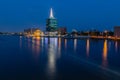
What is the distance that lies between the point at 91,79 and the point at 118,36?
308ft

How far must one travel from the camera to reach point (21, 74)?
15297 millimetres

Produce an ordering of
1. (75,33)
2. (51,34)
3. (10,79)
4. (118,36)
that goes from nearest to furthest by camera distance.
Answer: (10,79), (118,36), (75,33), (51,34)

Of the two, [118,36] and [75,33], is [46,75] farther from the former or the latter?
[75,33]

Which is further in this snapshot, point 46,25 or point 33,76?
point 46,25

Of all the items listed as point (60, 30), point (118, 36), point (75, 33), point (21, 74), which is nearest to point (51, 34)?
point (60, 30)

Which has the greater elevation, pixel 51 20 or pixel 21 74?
pixel 51 20

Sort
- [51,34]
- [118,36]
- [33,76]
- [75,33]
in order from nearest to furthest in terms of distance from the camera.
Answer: [33,76] → [118,36] → [75,33] → [51,34]

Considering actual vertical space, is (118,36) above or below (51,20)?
below

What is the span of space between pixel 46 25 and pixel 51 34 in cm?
1035

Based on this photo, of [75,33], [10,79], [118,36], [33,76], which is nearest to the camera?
[10,79]

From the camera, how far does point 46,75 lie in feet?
48.6

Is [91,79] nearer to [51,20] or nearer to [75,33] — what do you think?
[75,33]

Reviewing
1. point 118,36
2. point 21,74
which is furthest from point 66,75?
point 118,36

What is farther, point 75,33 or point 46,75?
point 75,33
